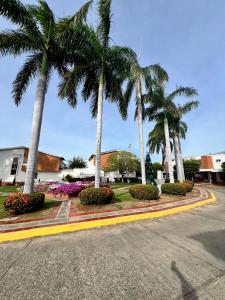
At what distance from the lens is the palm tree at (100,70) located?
11016 mm

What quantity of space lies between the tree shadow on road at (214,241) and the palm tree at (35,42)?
24.3ft

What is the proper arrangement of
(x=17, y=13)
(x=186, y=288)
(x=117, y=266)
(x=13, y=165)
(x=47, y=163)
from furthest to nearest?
(x=47, y=163)
(x=13, y=165)
(x=17, y=13)
(x=117, y=266)
(x=186, y=288)

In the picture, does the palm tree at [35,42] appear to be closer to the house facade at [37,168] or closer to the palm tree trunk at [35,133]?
the palm tree trunk at [35,133]

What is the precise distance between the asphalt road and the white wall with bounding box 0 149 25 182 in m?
30.6

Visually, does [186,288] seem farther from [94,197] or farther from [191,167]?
[191,167]

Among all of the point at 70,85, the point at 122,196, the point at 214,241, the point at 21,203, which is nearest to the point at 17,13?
the point at 70,85

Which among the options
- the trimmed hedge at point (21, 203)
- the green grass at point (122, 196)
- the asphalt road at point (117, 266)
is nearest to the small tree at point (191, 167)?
the green grass at point (122, 196)

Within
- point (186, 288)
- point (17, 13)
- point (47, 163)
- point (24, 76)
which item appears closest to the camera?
point (186, 288)

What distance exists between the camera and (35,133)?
9.00 m

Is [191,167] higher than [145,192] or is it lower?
higher

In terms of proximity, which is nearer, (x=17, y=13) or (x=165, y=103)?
(x=17, y=13)

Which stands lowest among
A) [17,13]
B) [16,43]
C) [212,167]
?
[212,167]

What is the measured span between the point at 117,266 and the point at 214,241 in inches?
127

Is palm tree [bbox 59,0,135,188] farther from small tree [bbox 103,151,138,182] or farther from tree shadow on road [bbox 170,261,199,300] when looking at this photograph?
small tree [bbox 103,151,138,182]
